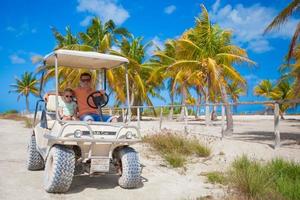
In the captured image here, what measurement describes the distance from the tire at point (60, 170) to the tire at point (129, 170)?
2.92ft

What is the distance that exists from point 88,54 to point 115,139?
175cm

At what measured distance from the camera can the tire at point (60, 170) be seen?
5.62 metres

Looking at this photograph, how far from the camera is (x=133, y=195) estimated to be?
5.86 metres

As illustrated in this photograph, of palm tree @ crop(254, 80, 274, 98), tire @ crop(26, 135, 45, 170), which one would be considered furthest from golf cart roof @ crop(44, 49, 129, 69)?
palm tree @ crop(254, 80, 274, 98)

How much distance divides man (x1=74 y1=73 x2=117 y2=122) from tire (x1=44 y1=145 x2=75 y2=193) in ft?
3.14

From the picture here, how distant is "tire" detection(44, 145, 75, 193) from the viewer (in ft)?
18.4

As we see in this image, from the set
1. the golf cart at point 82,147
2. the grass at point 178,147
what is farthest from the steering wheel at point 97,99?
the grass at point 178,147

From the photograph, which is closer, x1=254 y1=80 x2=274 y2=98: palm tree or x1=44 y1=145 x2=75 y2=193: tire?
x1=44 y1=145 x2=75 y2=193: tire

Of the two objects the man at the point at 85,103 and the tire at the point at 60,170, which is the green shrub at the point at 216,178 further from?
the tire at the point at 60,170

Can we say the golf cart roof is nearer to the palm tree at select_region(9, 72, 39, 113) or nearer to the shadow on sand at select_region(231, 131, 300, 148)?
the shadow on sand at select_region(231, 131, 300, 148)

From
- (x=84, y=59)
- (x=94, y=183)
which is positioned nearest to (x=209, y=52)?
(x=84, y=59)

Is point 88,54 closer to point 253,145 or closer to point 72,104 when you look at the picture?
Result: point 72,104

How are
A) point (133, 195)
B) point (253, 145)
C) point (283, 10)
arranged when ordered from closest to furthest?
point (133, 195) < point (253, 145) < point (283, 10)

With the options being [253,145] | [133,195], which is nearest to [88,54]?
[133,195]
